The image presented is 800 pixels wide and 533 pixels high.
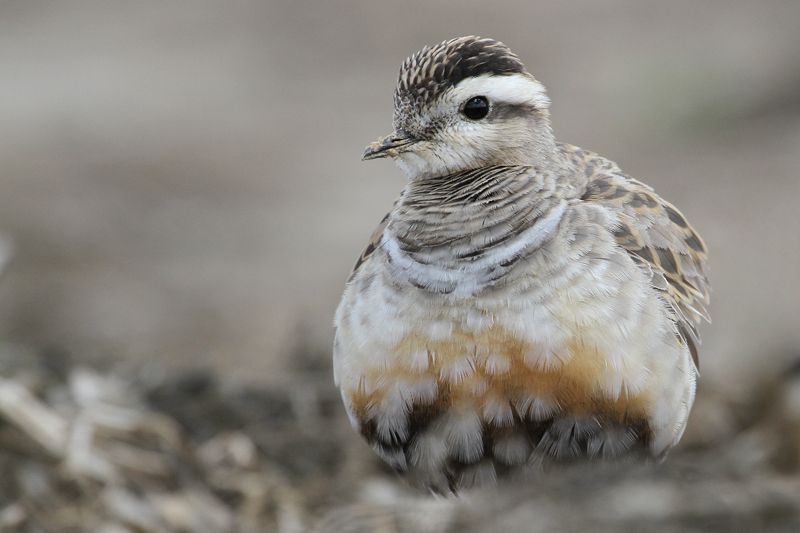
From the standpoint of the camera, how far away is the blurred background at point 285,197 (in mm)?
6238

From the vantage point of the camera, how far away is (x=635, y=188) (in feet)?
17.7

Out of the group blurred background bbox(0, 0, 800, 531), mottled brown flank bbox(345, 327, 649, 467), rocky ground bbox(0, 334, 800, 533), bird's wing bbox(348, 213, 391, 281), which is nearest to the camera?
mottled brown flank bbox(345, 327, 649, 467)

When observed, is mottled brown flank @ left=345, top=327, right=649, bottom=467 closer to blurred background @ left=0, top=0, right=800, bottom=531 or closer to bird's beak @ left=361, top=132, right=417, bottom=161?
blurred background @ left=0, top=0, right=800, bottom=531

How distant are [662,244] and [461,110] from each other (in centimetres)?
97

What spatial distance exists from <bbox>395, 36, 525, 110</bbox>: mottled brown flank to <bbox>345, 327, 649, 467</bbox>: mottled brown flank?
0.99 metres

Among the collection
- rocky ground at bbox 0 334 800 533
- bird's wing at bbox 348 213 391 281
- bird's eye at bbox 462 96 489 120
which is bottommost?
rocky ground at bbox 0 334 800 533

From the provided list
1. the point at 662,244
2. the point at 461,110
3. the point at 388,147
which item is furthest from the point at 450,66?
the point at 662,244

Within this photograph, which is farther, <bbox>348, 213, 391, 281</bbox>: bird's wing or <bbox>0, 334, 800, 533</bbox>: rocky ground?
<bbox>0, 334, 800, 533</bbox>: rocky ground

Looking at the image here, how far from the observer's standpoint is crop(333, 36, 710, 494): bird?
4758 millimetres

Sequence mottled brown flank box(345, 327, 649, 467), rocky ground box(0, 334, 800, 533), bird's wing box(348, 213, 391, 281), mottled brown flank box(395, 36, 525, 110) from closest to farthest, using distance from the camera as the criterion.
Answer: mottled brown flank box(345, 327, 649, 467), mottled brown flank box(395, 36, 525, 110), bird's wing box(348, 213, 391, 281), rocky ground box(0, 334, 800, 533)

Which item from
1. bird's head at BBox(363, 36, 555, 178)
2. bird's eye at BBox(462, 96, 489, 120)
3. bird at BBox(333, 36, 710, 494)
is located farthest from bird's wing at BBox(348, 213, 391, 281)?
bird's eye at BBox(462, 96, 489, 120)

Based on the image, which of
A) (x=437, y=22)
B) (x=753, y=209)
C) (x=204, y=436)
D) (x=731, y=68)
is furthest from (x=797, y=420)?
(x=437, y=22)

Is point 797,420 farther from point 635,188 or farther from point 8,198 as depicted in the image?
point 8,198

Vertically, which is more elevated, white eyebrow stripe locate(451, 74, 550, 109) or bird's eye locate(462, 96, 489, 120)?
white eyebrow stripe locate(451, 74, 550, 109)
